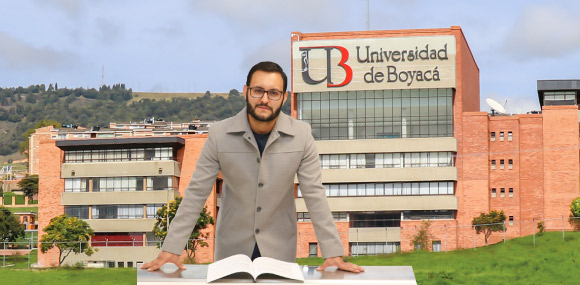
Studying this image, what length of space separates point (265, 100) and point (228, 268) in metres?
1.90

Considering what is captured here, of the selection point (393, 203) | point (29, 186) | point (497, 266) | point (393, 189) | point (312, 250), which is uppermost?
point (393, 189)

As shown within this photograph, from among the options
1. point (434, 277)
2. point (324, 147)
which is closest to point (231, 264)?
point (434, 277)

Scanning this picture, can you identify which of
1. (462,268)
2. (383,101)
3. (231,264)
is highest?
(383,101)

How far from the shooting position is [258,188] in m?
7.15

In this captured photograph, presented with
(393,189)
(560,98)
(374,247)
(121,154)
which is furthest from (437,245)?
(121,154)

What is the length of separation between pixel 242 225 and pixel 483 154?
306ft

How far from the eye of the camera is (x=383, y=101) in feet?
324

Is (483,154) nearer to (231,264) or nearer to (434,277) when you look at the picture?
(434,277)

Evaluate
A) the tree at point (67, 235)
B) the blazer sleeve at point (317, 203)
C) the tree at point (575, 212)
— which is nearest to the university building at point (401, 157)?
the tree at point (575, 212)

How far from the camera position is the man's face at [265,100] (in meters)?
6.38

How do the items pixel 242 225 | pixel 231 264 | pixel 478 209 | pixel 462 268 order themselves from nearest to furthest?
1. pixel 231 264
2. pixel 242 225
3. pixel 462 268
4. pixel 478 209

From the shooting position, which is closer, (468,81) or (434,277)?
(434,277)

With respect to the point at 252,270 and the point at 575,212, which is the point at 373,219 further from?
the point at 252,270

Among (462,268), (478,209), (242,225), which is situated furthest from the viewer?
(478,209)
